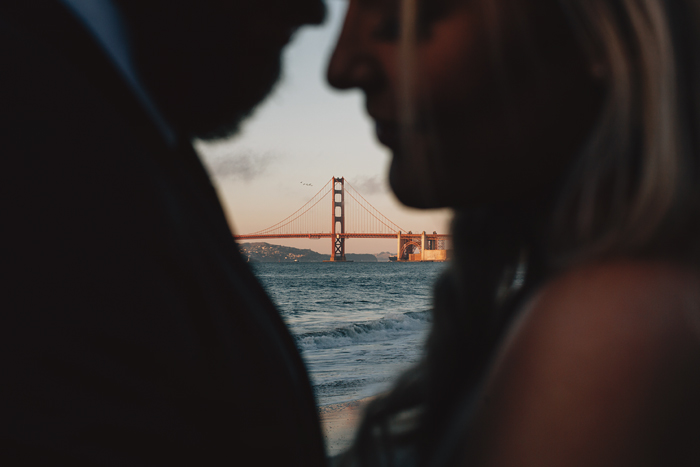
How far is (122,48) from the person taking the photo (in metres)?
0.30

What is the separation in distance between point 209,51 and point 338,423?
400 cm

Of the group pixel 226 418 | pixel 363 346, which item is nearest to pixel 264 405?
pixel 226 418

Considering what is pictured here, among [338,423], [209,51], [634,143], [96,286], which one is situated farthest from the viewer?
[338,423]

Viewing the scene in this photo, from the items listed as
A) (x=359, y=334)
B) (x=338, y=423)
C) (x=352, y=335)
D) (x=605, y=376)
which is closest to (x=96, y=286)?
(x=605, y=376)

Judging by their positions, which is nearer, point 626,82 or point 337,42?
Answer: point 626,82

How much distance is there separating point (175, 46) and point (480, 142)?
0.96 ft

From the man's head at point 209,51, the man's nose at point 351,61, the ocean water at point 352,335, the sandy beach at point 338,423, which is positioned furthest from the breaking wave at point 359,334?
the man's nose at point 351,61

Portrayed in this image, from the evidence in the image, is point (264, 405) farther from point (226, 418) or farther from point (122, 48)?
point (122, 48)

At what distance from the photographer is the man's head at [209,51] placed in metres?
0.37

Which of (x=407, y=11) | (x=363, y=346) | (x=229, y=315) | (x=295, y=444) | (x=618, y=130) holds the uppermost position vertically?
(x=407, y=11)

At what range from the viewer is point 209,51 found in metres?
0.51

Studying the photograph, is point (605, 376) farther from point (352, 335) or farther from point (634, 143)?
point (352, 335)

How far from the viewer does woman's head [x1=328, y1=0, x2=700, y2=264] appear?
32cm

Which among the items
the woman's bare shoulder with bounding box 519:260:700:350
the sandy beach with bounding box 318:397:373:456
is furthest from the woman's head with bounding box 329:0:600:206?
the sandy beach with bounding box 318:397:373:456
